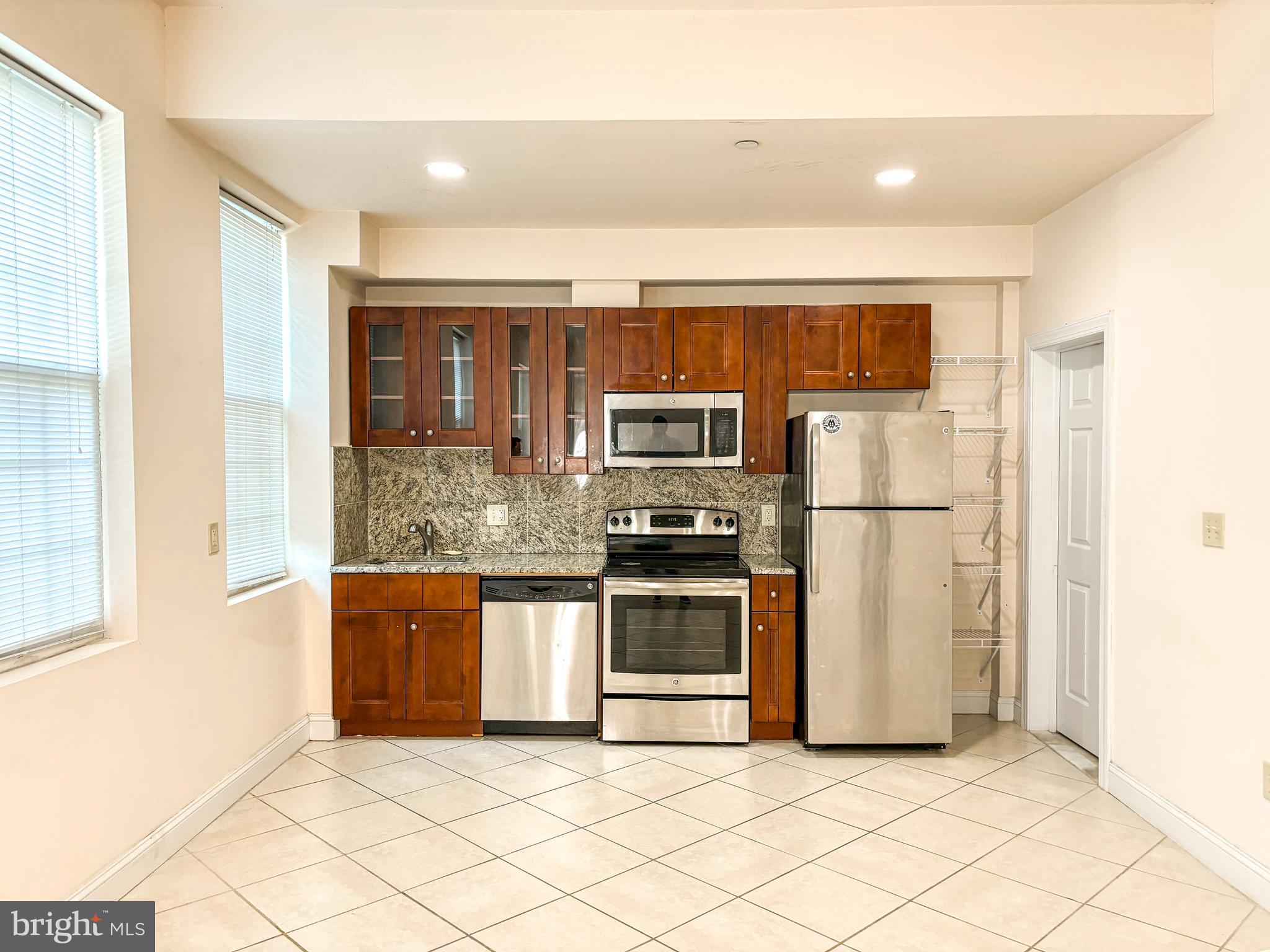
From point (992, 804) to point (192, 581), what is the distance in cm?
319

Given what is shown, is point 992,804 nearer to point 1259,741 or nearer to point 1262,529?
point 1259,741

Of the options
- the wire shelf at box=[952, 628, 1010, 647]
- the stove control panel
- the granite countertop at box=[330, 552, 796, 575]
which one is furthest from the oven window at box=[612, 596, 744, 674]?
the wire shelf at box=[952, 628, 1010, 647]

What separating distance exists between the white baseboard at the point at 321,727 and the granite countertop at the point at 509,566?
0.72 meters

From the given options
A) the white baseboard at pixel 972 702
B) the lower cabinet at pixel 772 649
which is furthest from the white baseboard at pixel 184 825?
the white baseboard at pixel 972 702

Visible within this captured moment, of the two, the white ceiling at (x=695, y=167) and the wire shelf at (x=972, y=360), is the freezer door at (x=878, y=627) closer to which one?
the wire shelf at (x=972, y=360)

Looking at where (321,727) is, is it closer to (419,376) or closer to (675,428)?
(419,376)

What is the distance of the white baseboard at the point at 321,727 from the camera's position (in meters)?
4.13

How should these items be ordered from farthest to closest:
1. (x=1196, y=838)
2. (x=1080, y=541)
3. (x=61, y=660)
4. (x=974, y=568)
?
(x=974, y=568) < (x=1080, y=541) < (x=1196, y=838) < (x=61, y=660)

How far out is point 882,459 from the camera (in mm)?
3859

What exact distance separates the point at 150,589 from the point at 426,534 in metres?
1.85

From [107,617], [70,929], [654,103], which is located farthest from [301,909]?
[654,103]

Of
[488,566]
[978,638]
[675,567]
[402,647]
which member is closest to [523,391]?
[488,566]

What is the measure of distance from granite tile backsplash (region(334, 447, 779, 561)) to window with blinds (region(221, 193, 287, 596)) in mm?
742

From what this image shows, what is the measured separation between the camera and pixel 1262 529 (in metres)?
2.61
